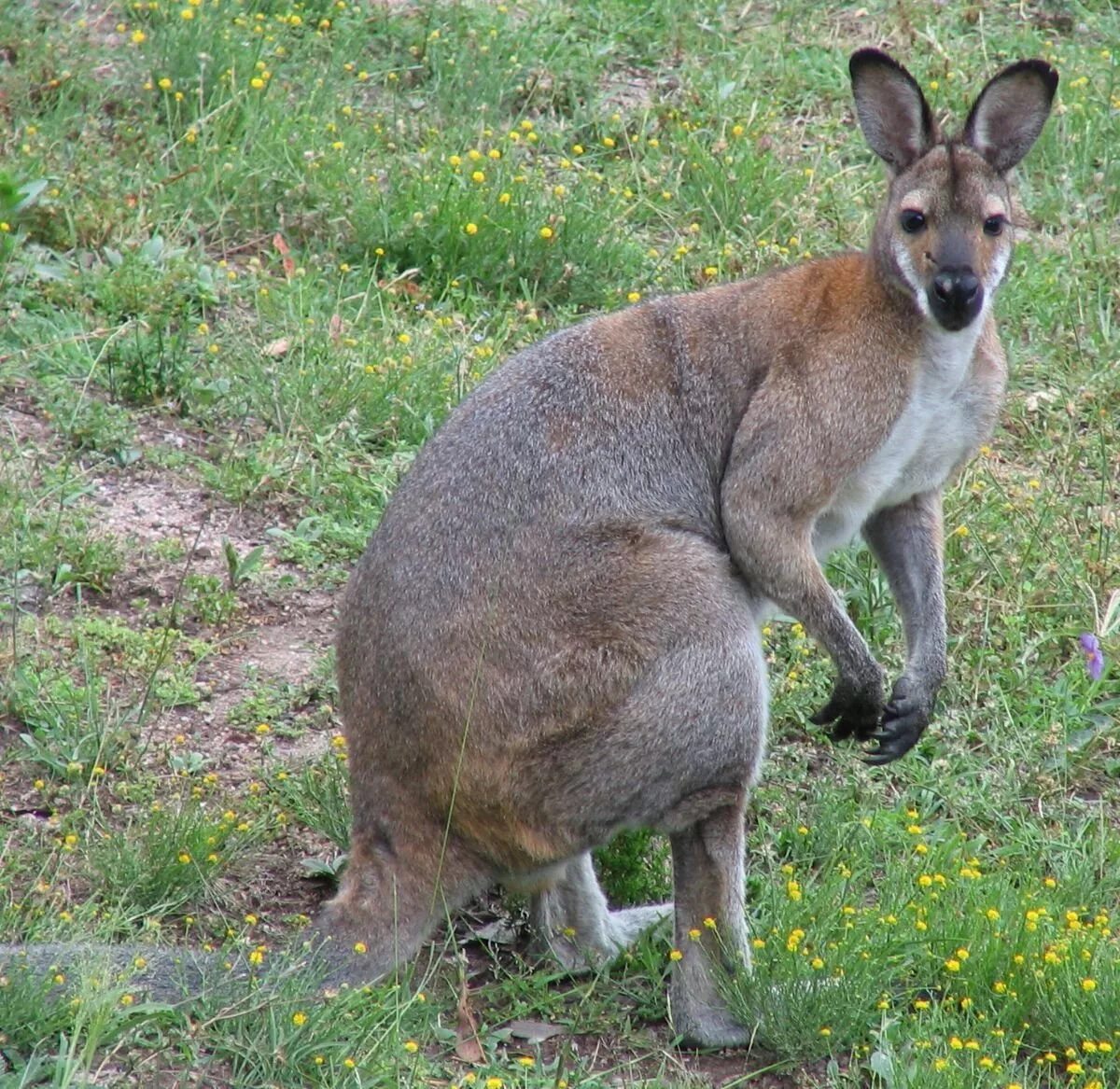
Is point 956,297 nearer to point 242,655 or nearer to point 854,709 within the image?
point 854,709

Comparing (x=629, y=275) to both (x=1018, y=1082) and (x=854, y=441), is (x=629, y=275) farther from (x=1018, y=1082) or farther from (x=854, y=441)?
(x=1018, y=1082)

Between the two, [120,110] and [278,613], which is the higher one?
[120,110]

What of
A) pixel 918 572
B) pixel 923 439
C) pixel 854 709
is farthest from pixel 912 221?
pixel 854 709

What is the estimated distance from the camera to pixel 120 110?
8.27 m

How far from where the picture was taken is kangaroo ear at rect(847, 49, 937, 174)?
538 cm

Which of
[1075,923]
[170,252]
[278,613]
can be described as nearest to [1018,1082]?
[1075,923]

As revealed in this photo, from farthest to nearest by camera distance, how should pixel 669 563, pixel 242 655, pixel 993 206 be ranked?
pixel 242 655, pixel 993 206, pixel 669 563

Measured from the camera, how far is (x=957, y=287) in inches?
199

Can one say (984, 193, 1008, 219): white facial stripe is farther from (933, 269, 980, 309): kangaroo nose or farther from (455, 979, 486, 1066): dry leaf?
(455, 979, 486, 1066): dry leaf

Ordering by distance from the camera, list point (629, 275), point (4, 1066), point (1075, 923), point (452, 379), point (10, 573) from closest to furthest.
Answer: point (4, 1066) → point (1075, 923) → point (10, 573) → point (452, 379) → point (629, 275)

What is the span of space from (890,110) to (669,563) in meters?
1.61

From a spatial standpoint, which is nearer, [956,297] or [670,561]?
[670,561]

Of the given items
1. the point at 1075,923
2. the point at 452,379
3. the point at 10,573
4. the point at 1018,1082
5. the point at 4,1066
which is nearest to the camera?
the point at 4,1066

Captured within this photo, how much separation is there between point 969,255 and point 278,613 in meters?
2.66
